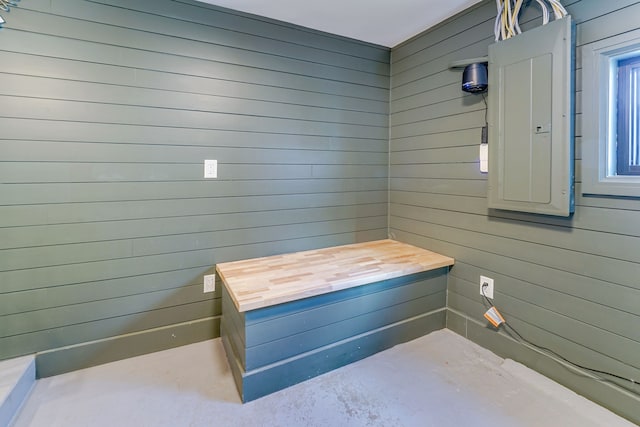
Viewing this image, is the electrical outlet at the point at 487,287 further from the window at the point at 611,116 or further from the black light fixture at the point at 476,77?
the black light fixture at the point at 476,77

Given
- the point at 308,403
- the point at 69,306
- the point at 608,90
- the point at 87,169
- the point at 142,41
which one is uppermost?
the point at 142,41

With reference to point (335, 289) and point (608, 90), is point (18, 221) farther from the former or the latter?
point (608, 90)

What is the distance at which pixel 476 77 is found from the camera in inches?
78.4

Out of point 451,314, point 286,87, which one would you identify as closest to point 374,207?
point 451,314

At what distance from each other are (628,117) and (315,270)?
1.82 meters

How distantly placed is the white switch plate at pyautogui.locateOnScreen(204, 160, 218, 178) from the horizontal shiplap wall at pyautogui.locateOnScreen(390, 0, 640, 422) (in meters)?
1.57

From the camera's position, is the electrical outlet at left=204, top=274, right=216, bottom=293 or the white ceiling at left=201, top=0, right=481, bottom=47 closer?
the white ceiling at left=201, top=0, right=481, bottom=47

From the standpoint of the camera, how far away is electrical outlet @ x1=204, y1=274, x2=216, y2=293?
2.21m

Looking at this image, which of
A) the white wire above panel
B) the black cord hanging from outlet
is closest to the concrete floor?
the black cord hanging from outlet

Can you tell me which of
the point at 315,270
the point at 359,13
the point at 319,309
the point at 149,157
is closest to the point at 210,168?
the point at 149,157

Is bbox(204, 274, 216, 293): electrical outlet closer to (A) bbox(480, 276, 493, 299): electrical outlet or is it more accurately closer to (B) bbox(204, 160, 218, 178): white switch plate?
(B) bbox(204, 160, 218, 178): white switch plate

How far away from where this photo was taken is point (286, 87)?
93.6 inches

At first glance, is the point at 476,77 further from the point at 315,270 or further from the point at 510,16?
the point at 315,270

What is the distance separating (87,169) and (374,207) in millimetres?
2140
